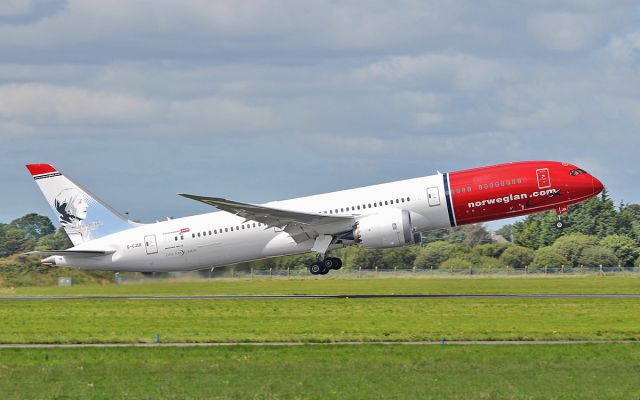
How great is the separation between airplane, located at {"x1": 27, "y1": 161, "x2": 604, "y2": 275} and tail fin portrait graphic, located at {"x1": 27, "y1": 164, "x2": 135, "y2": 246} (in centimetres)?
6

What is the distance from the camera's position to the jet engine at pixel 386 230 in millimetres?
50719

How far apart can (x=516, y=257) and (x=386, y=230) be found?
1696 inches

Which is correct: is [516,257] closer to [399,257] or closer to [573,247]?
[573,247]

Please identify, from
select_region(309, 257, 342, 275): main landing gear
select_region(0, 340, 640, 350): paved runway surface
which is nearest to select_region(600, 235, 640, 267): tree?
select_region(309, 257, 342, 275): main landing gear

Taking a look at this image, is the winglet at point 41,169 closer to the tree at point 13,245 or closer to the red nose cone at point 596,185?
the tree at point 13,245

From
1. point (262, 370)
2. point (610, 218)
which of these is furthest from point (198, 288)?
point (610, 218)

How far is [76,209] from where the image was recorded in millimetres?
59125

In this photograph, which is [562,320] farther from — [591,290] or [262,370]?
[591,290]

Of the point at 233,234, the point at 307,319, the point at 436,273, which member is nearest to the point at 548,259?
the point at 436,273

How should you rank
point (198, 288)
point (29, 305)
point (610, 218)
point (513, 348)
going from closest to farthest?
1. point (513, 348)
2. point (29, 305)
3. point (198, 288)
4. point (610, 218)

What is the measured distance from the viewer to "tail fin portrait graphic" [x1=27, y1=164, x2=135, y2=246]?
193 feet

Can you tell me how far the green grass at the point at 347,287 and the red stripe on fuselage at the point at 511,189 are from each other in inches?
262

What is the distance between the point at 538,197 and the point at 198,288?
18906mm

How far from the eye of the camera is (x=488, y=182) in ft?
168
